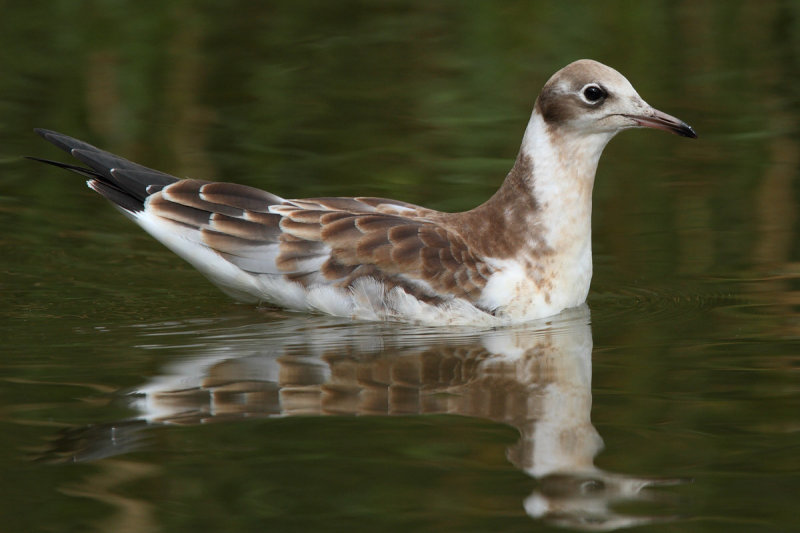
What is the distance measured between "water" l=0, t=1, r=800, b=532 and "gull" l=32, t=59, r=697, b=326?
0.92ft

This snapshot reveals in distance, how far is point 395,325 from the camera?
941cm

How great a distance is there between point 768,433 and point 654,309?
2620 millimetres

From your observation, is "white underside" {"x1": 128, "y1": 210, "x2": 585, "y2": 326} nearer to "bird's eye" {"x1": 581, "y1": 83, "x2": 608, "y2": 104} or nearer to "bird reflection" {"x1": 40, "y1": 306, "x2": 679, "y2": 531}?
"bird reflection" {"x1": 40, "y1": 306, "x2": 679, "y2": 531}

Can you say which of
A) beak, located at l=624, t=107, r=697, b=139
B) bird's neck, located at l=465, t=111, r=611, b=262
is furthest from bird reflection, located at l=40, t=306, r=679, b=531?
beak, located at l=624, t=107, r=697, b=139

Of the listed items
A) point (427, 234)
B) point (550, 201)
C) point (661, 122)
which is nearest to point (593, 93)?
point (661, 122)

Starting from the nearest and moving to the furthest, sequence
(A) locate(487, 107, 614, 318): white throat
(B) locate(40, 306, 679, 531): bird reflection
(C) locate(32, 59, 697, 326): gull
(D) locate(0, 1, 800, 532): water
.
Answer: (D) locate(0, 1, 800, 532): water, (B) locate(40, 306, 679, 531): bird reflection, (C) locate(32, 59, 697, 326): gull, (A) locate(487, 107, 614, 318): white throat

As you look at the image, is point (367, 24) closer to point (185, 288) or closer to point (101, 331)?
point (185, 288)

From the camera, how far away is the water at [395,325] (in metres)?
6.34

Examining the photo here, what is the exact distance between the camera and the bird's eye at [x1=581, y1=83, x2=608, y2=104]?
9297 mm

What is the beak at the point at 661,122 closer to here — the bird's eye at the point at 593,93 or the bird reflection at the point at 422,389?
the bird's eye at the point at 593,93

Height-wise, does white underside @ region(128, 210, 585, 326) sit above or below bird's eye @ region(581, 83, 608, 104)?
below

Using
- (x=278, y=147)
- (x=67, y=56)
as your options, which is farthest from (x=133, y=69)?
(x=278, y=147)

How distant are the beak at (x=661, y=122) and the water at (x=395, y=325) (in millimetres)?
1246

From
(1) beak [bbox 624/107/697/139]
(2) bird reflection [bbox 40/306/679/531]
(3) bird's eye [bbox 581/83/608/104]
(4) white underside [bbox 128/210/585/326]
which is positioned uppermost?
(3) bird's eye [bbox 581/83/608/104]
